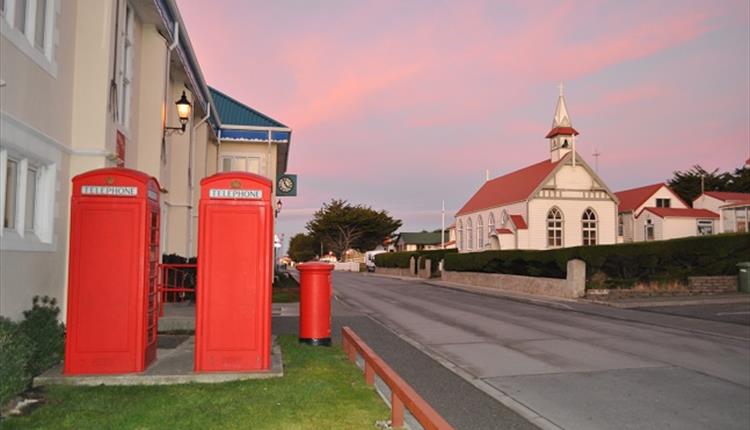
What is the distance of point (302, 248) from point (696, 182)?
265 ft

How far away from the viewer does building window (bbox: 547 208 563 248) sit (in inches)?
1692

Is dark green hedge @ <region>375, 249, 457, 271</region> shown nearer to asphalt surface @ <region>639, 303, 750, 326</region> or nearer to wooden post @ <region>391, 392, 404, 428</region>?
asphalt surface @ <region>639, 303, 750, 326</region>

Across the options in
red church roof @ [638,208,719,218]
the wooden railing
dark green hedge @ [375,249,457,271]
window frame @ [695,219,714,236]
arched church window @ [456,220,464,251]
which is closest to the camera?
the wooden railing

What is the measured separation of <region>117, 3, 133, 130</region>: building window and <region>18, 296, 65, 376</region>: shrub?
443 centimetres

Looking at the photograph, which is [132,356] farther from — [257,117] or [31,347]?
[257,117]

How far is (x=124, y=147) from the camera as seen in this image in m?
11.9

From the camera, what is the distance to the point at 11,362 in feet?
18.8

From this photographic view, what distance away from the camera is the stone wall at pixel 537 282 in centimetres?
2572

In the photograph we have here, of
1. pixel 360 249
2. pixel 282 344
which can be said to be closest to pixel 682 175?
pixel 360 249

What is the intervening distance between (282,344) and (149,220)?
3706 millimetres

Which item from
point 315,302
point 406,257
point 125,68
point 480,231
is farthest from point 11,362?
point 406,257

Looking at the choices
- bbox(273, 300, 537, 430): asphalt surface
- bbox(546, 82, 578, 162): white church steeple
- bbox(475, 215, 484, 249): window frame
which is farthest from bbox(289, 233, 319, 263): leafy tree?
bbox(273, 300, 537, 430): asphalt surface

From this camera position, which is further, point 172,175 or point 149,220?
point 172,175

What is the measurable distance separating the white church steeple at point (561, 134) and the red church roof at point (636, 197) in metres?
9.72
